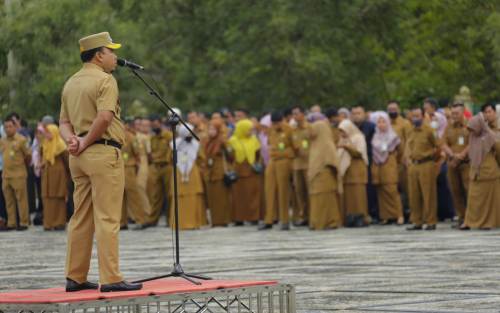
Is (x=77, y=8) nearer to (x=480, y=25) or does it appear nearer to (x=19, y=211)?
(x=19, y=211)

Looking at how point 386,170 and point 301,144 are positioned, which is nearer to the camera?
point 301,144

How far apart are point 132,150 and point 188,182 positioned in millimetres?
1648

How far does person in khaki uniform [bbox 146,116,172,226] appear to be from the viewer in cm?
3022

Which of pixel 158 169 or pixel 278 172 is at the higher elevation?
pixel 158 169

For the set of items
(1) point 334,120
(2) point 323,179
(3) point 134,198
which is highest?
(1) point 334,120

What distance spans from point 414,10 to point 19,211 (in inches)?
788

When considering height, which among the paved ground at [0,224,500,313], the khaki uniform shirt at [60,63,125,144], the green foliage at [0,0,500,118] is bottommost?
the paved ground at [0,224,500,313]

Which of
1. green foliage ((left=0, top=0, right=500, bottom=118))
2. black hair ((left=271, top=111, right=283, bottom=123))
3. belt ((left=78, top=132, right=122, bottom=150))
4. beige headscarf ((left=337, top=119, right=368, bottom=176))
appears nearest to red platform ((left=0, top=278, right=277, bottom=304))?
belt ((left=78, top=132, right=122, bottom=150))

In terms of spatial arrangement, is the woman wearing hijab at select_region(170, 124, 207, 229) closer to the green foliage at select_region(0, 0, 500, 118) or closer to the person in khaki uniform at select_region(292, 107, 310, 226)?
the person in khaki uniform at select_region(292, 107, 310, 226)

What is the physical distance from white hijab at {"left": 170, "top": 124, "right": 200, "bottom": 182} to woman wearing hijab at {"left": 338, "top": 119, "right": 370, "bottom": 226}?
8.85 ft

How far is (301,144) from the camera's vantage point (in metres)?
28.0

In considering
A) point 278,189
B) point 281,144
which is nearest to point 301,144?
point 281,144

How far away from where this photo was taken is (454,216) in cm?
2906

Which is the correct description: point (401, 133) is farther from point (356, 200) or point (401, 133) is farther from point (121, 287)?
point (121, 287)
